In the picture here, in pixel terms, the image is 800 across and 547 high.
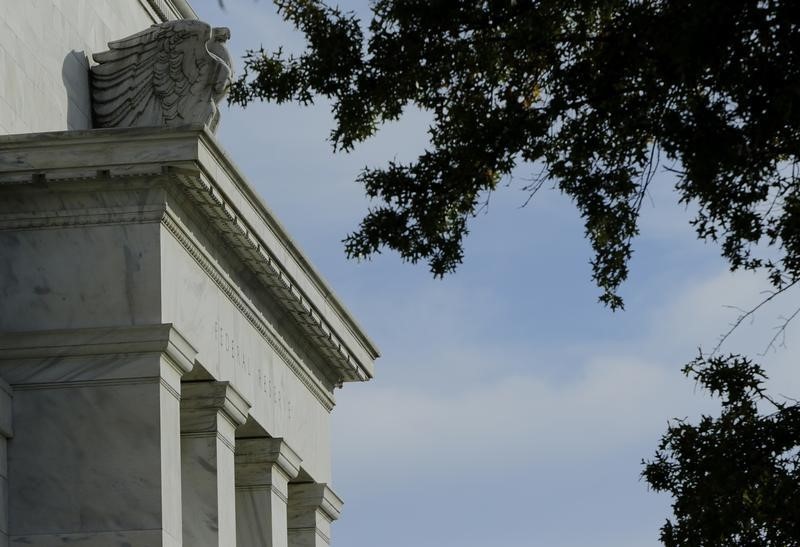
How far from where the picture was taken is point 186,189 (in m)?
32.3

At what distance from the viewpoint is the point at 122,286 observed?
3183 cm

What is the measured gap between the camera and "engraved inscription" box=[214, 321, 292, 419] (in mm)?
34844

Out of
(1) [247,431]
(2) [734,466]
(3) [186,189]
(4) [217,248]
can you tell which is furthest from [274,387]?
(2) [734,466]

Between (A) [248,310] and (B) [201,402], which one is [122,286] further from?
(A) [248,310]

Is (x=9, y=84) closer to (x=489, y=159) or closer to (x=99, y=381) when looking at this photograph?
(x=99, y=381)

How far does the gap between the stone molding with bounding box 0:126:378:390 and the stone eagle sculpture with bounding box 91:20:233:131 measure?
2456 millimetres

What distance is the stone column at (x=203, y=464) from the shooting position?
34.0 m

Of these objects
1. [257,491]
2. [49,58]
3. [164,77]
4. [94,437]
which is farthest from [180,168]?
[257,491]

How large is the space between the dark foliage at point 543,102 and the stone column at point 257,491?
13.9 m

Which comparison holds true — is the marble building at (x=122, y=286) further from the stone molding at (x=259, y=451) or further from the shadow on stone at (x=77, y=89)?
the stone molding at (x=259, y=451)

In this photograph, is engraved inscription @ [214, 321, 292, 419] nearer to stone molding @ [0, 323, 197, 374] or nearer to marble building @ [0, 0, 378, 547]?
marble building @ [0, 0, 378, 547]

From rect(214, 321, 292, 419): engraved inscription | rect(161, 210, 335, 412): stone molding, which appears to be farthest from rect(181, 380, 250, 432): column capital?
rect(161, 210, 335, 412): stone molding

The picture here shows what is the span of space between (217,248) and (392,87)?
1114cm

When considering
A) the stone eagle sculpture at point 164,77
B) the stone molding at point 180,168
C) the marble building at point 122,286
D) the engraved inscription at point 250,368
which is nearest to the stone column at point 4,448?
the marble building at point 122,286
